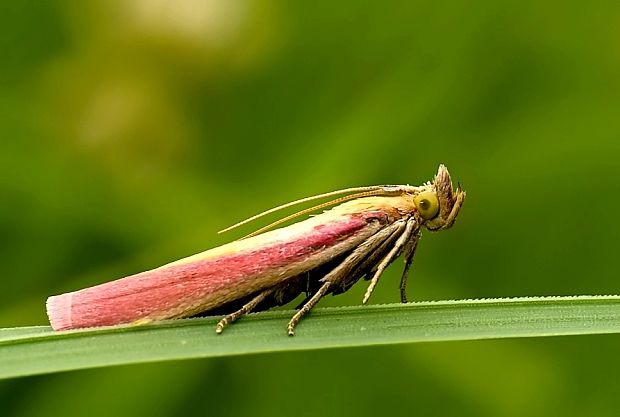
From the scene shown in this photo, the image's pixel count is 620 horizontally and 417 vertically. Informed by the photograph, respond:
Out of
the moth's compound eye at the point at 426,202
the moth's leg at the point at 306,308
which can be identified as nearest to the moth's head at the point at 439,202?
the moth's compound eye at the point at 426,202

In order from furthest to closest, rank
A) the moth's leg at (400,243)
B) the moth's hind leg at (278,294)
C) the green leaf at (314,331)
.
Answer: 1. the moth's leg at (400,243)
2. the moth's hind leg at (278,294)
3. the green leaf at (314,331)

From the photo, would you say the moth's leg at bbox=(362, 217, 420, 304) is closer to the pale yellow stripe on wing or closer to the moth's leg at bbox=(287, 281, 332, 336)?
the pale yellow stripe on wing

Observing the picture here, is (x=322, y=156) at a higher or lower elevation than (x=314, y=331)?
higher

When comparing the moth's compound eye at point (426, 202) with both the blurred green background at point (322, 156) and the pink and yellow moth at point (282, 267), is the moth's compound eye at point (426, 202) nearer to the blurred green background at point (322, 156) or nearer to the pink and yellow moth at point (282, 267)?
the pink and yellow moth at point (282, 267)

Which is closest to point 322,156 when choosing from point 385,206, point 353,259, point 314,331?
point 385,206

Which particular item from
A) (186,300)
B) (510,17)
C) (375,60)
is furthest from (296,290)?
(510,17)

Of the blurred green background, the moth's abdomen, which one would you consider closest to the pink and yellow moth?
the moth's abdomen

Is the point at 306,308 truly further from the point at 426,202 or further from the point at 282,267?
the point at 426,202
